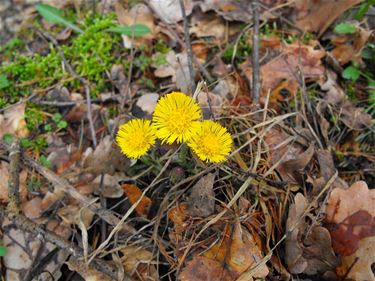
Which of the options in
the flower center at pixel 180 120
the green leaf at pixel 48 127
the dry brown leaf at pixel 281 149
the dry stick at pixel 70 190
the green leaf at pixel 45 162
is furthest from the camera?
the green leaf at pixel 48 127

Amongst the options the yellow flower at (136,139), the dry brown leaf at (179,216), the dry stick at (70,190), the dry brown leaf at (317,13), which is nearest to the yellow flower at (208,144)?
the yellow flower at (136,139)

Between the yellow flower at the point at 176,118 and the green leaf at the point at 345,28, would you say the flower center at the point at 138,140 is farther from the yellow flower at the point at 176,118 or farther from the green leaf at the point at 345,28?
the green leaf at the point at 345,28

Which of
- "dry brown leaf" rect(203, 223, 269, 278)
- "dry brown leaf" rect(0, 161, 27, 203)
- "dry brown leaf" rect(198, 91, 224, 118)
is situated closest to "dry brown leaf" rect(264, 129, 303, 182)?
"dry brown leaf" rect(198, 91, 224, 118)

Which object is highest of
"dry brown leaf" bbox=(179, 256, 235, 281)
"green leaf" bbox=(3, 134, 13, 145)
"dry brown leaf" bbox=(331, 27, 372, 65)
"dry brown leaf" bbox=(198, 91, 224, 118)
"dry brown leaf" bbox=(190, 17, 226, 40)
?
"dry brown leaf" bbox=(190, 17, 226, 40)

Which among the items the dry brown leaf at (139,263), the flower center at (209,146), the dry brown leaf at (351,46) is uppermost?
the flower center at (209,146)

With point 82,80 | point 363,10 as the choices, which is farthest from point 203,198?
point 363,10

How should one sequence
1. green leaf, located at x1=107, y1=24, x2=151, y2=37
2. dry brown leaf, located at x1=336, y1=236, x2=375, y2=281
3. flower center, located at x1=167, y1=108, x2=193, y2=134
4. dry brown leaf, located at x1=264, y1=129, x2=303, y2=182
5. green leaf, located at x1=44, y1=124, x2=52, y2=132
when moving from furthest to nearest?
green leaf, located at x1=107, y1=24, x2=151, y2=37 < green leaf, located at x1=44, y1=124, x2=52, y2=132 < dry brown leaf, located at x1=264, y1=129, x2=303, y2=182 < dry brown leaf, located at x1=336, y1=236, x2=375, y2=281 < flower center, located at x1=167, y1=108, x2=193, y2=134

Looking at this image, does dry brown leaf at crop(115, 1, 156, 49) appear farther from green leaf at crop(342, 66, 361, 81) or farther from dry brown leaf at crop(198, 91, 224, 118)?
green leaf at crop(342, 66, 361, 81)
